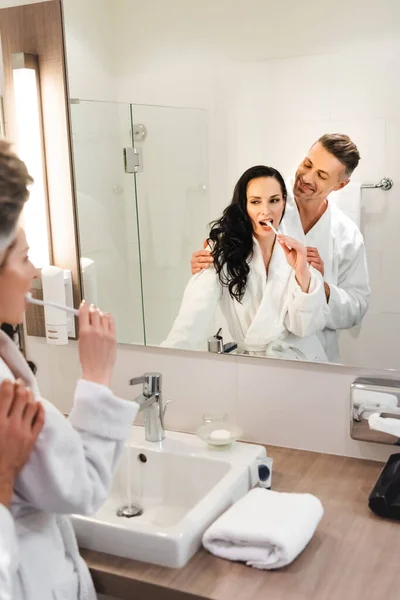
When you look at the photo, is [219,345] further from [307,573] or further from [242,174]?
[307,573]

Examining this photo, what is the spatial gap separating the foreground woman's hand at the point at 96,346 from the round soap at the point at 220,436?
1.65 feet

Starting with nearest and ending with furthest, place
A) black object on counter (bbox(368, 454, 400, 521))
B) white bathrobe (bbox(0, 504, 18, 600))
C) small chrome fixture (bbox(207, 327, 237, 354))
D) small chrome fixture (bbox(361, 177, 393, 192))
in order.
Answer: white bathrobe (bbox(0, 504, 18, 600)) < black object on counter (bbox(368, 454, 400, 521)) < small chrome fixture (bbox(361, 177, 393, 192)) < small chrome fixture (bbox(207, 327, 237, 354))

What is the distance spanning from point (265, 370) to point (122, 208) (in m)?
0.54

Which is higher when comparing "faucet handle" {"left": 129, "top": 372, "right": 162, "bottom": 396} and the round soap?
"faucet handle" {"left": 129, "top": 372, "right": 162, "bottom": 396}

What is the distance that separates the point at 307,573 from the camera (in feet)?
3.80

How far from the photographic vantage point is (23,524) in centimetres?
106

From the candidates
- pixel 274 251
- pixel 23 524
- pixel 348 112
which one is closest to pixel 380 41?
pixel 348 112

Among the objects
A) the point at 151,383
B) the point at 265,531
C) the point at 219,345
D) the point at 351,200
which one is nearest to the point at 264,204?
the point at 351,200

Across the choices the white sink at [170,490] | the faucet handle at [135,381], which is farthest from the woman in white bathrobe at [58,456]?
the faucet handle at [135,381]

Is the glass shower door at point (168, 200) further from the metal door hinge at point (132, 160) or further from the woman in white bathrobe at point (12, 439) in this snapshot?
the woman in white bathrobe at point (12, 439)

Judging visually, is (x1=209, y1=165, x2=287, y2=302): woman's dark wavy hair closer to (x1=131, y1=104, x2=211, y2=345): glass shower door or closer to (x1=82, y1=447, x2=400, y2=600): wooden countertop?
(x1=131, y1=104, x2=211, y2=345): glass shower door

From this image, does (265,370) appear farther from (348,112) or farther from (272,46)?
(272,46)

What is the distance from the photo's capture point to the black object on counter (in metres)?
1.31

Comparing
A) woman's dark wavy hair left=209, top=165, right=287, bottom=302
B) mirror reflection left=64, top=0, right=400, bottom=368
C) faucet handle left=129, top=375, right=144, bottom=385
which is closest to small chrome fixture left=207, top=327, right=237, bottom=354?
mirror reflection left=64, top=0, right=400, bottom=368
